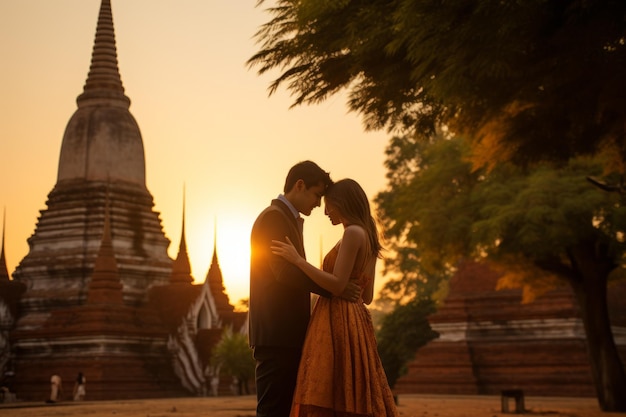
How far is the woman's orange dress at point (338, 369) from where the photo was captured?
495 cm

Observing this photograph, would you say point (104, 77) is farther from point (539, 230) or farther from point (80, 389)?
point (539, 230)

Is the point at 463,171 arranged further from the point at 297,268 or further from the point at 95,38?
the point at 95,38

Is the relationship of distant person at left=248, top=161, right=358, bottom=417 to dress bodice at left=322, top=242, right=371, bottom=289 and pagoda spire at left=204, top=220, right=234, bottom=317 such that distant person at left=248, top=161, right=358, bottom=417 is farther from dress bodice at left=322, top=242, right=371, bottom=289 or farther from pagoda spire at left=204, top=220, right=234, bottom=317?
pagoda spire at left=204, top=220, right=234, bottom=317

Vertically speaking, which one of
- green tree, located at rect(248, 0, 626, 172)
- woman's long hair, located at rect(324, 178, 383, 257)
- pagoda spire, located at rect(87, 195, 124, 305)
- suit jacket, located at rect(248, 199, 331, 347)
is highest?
pagoda spire, located at rect(87, 195, 124, 305)

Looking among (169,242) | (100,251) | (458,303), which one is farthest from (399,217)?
(169,242)

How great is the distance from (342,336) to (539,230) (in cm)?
1302

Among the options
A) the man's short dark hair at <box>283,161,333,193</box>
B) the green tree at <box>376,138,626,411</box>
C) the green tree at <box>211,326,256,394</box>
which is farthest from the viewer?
the green tree at <box>211,326,256,394</box>

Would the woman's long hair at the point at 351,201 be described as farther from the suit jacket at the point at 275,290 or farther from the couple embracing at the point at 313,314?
the suit jacket at the point at 275,290

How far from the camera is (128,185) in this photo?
37406mm

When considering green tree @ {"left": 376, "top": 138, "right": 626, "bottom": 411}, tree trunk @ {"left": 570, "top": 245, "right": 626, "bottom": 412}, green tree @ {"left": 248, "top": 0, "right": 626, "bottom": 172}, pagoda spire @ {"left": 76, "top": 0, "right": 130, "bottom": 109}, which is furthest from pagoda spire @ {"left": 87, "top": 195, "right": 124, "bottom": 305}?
green tree @ {"left": 248, "top": 0, "right": 626, "bottom": 172}

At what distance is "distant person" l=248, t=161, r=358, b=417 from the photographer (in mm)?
5039

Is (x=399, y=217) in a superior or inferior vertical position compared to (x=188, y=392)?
superior

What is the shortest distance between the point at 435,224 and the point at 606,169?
8040 mm

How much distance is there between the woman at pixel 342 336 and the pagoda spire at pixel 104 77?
3430 cm
